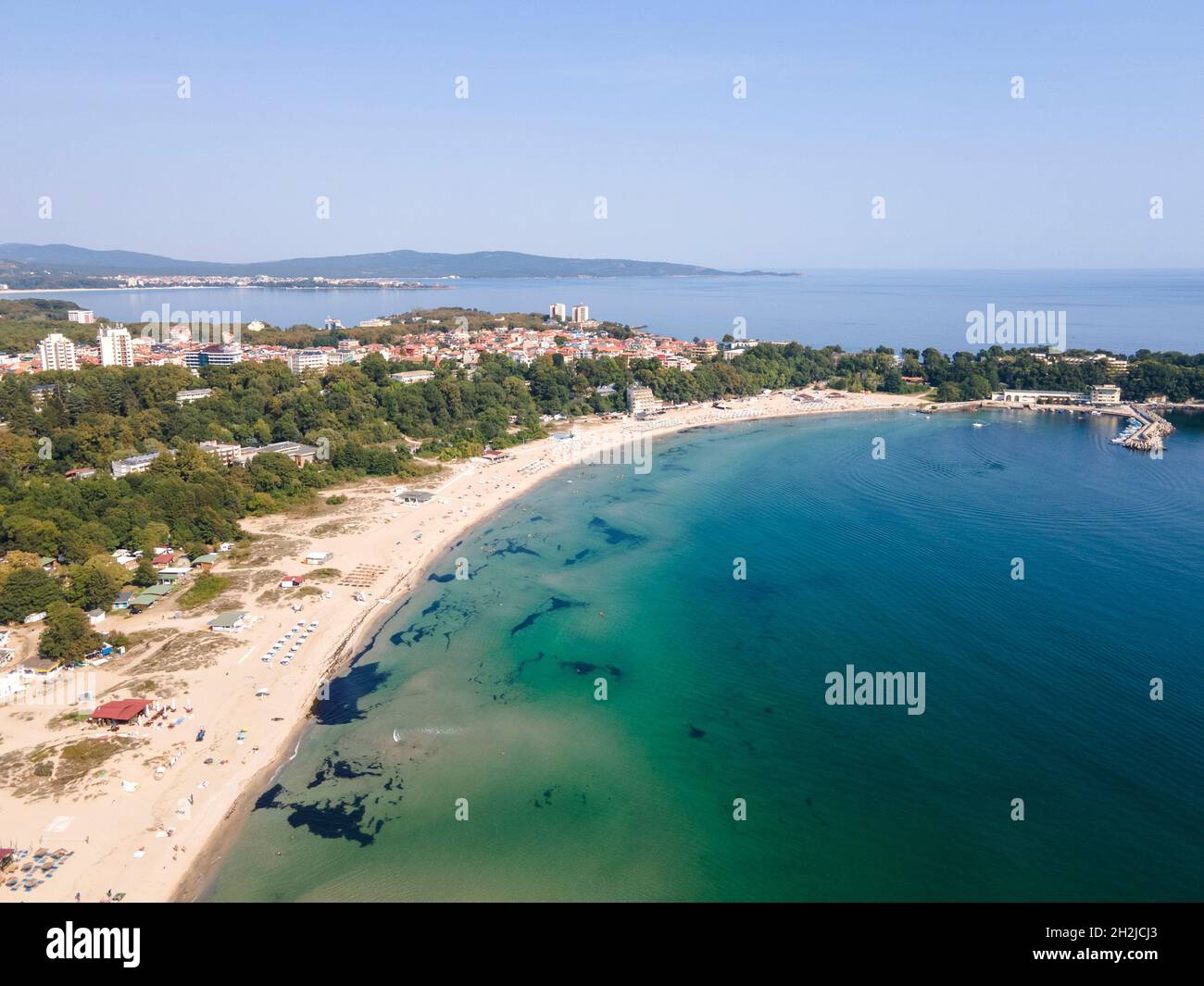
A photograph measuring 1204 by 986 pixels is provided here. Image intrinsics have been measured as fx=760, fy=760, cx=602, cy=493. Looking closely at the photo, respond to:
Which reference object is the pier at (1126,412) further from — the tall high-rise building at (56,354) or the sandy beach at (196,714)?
the tall high-rise building at (56,354)

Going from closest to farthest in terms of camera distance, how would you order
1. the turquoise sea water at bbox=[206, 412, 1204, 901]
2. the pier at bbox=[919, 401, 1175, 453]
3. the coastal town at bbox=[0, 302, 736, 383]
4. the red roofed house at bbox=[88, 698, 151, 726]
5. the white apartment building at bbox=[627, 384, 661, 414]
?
the turquoise sea water at bbox=[206, 412, 1204, 901]
the red roofed house at bbox=[88, 698, 151, 726]
the pier at bbox=[919, 401, 1175, 453]
the coastal town at bbox=[0, 302, 736, 383]
the white apartment building at bbox=[627, 384, 661, 414]

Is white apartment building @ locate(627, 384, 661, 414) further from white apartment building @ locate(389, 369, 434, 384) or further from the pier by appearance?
the pier

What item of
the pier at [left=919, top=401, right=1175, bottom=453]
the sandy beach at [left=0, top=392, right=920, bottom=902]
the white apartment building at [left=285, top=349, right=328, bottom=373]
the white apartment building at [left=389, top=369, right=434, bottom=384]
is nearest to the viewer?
the sandy beach at [left=0, top=392, right=920, bottom=902]

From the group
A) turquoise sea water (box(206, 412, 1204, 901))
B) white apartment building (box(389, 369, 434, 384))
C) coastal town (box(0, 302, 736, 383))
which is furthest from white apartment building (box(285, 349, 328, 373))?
turquoise sea water (box(206, 412, 1204, 901))

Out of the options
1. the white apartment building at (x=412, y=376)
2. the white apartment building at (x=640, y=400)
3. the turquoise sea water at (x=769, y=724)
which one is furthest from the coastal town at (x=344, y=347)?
the turquoise sea water at (x=769, y=724)

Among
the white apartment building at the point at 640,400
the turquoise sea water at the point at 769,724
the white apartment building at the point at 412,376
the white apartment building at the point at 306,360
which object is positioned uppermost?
the white apartment building at the point at 306,360

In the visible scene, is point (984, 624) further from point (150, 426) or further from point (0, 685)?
point (150, 426)

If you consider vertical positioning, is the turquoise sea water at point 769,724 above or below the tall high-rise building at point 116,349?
below
